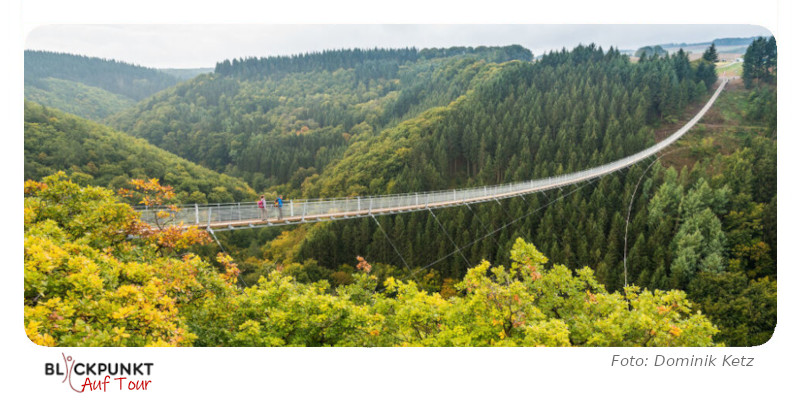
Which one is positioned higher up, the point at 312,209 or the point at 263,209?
the point at 263,209

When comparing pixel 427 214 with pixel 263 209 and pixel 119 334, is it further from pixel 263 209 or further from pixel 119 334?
pixel 119 334

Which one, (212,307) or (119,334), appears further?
(212,307)

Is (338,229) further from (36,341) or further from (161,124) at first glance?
(161,124)

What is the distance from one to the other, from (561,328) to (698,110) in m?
22.8

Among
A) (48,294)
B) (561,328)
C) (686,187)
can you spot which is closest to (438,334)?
(561,328)

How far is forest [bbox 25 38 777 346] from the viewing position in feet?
19.9

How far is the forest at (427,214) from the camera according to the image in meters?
6.07
